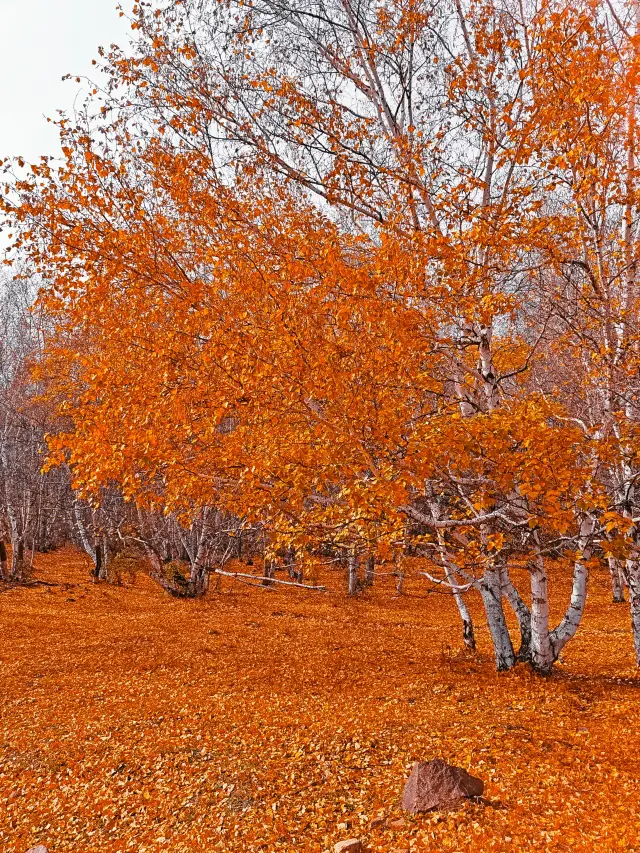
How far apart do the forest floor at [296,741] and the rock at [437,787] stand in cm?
14

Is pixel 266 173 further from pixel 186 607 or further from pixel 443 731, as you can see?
pixel 186 607

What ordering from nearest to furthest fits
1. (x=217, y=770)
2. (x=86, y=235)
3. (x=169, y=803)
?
(x=169, y=803)
(x=217, y=770)
(x=86, y=235)

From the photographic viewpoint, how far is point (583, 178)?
620cm

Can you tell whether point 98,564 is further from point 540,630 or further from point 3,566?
point 540,630

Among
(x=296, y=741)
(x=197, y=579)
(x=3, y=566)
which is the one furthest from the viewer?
(x=3, y=566)

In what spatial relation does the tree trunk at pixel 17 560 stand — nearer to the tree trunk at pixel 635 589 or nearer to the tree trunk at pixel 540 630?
the tree trunk at pixel 540 630

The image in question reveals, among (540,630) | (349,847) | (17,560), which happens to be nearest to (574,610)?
(540,630)

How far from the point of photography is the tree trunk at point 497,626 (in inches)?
364

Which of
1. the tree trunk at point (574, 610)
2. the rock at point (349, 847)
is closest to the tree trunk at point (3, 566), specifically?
the tree trunk at point (574, 610)

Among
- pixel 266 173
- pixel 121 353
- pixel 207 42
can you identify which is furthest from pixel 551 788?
pixel 207 42

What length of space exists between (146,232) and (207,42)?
3348mm

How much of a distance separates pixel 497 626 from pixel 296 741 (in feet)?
13.9

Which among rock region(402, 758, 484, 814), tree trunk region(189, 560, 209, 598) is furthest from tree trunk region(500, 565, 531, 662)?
tree trunk region(189, 560, 209, 598)

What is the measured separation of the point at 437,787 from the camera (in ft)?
15.9
